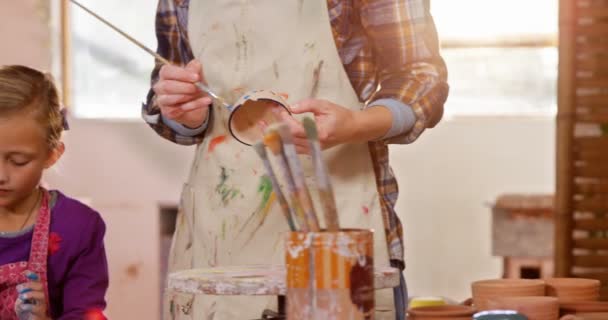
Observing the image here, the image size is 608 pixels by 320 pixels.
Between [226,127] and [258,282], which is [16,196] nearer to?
[226,127]

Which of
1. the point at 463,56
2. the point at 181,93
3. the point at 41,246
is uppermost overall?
the point at 463,56

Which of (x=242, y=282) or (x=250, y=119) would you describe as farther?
(x=250, y=119)

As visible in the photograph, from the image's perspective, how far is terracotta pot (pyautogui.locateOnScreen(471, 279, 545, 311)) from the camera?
1508mm

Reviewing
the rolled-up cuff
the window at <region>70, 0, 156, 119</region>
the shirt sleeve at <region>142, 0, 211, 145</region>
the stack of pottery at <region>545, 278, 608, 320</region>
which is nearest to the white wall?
the window at <region>70, 0, 156, 119</region>

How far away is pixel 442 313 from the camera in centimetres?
138

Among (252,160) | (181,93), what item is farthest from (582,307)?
(181,93)

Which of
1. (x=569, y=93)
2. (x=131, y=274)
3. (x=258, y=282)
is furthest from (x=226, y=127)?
(x=131, y=274)

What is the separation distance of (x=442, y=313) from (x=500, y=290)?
0.16 meters

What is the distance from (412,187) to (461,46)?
697 mm

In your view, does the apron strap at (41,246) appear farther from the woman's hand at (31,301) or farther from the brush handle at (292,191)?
the brush handle at (292,191)

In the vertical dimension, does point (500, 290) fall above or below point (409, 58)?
below

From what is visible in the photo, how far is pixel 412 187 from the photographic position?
16.0 feet

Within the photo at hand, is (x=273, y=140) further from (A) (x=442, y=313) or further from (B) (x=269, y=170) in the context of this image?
(A) (x=442, y=313)

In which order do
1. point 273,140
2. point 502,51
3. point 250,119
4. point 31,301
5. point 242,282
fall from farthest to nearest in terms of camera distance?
point 502,51 → point 31,301 → point 250,119 → point 242,282 → point 273,140
